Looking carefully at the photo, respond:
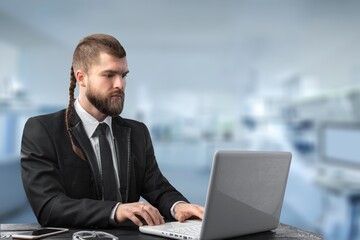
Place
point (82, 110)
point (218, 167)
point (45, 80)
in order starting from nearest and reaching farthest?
point (218, 167), point (82, 110), point (45, 80)

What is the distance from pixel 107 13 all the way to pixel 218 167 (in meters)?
3.46

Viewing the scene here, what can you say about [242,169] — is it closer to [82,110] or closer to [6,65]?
[82,110]

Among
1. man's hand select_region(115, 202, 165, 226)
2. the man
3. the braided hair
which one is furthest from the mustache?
man's hand select_region(115, 202, 165, 226)

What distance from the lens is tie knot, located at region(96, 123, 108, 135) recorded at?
1.91 m

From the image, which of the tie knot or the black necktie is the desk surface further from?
the tie knot

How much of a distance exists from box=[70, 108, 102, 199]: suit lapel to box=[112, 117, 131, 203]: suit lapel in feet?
0.30

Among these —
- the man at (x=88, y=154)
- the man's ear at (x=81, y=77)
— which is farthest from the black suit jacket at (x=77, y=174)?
the man's ear at (x=81, y=77)

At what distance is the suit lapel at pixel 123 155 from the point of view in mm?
1937

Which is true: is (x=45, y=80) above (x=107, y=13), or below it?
below

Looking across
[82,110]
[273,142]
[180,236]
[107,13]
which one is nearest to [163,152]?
[273,142]

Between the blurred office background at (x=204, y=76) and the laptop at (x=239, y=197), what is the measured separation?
9.91ft

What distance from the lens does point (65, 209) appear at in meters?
1.65

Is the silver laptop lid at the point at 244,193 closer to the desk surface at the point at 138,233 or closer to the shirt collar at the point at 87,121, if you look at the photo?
the desk surface at the point at 138,233

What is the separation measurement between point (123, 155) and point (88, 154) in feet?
0.51
